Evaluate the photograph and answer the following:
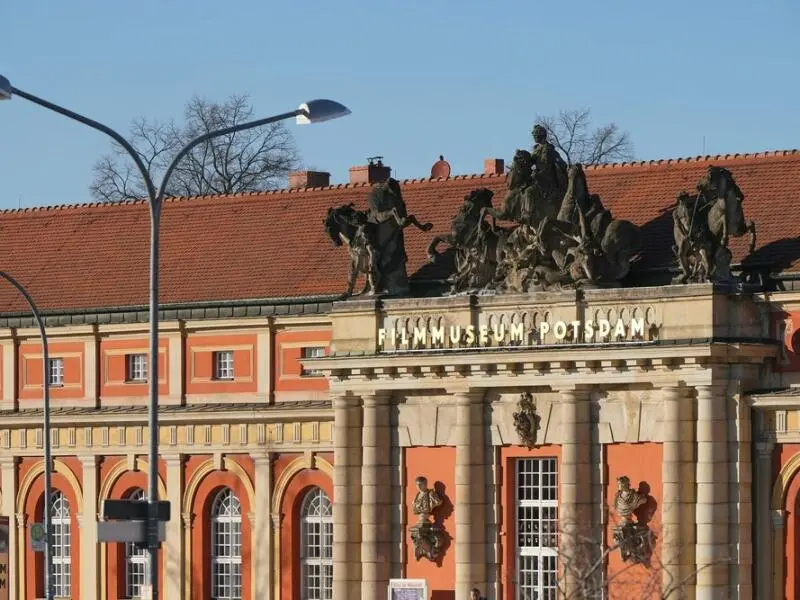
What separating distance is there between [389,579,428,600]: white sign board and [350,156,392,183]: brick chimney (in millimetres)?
15292

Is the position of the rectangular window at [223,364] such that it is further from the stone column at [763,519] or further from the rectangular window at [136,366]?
the stone column at [763,519]

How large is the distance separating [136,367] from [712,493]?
1871cm

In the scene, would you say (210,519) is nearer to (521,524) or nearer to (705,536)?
(521,524)

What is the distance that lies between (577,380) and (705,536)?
186 inches

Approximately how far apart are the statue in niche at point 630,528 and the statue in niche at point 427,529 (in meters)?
5.28

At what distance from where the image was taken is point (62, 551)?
2960 inches

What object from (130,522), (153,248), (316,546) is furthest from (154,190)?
(316,546)

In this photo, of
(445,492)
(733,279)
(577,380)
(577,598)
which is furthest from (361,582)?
(577,598)

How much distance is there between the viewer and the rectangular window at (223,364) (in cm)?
7231

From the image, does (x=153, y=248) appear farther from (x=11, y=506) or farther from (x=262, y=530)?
(x=11, y=506)

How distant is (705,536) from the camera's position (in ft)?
201

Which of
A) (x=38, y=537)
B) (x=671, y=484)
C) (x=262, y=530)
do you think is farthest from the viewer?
(x=262, y=530)

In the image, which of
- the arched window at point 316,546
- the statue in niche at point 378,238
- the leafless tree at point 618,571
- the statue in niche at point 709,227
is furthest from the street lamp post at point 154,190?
the arched window at point 316,546

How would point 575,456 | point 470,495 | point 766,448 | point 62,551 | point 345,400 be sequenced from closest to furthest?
point 766,448 < point 575,456 < point 470,495 < point 345,400 < point 62,551
